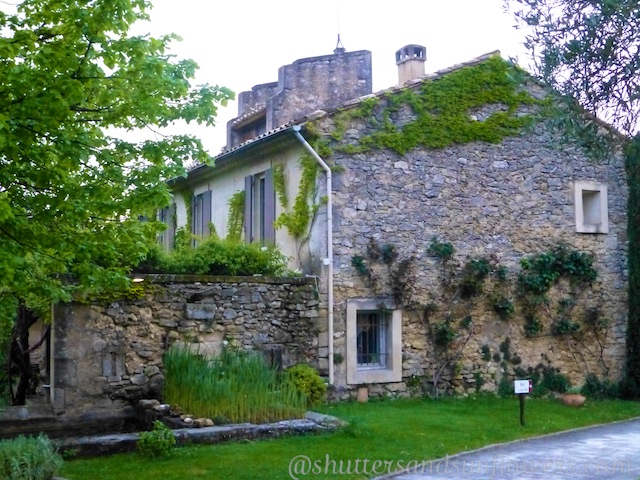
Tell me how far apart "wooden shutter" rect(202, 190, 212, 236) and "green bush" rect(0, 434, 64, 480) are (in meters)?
10.8

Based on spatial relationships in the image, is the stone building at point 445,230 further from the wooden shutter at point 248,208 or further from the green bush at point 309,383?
the green bush at point 309,383

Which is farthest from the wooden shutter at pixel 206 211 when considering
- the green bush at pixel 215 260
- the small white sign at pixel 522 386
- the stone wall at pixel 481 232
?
the small white sign at pixel 522 386

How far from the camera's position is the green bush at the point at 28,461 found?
832 cm

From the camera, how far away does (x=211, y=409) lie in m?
11.8

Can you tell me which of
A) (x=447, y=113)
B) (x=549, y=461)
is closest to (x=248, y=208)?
(x=447, y=113)

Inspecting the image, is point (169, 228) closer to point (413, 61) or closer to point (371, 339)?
point (413, 61)

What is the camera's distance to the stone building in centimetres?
1505

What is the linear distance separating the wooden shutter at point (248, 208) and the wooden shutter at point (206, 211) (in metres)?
1.96

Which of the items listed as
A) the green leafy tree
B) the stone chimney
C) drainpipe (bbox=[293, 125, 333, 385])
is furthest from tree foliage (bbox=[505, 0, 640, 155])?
the stone chimney

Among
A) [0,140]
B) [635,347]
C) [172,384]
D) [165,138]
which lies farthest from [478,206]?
[0,140]

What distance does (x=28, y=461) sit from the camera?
841 centimetres

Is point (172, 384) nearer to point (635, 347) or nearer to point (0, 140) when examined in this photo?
point (0, 140)

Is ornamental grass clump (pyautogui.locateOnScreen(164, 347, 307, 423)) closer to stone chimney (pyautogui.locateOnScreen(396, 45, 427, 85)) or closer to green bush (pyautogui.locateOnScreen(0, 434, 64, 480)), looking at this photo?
green bush (pyautogui.locateOnScreen(0, 434, 64, 480))

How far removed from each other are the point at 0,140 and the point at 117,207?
1606mm
